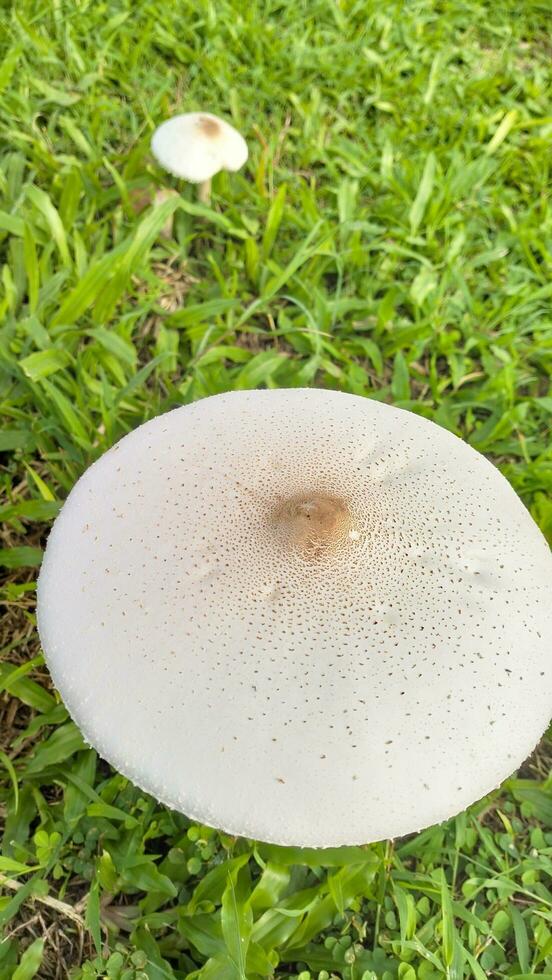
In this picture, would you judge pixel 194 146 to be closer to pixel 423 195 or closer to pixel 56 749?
pixel 423 195

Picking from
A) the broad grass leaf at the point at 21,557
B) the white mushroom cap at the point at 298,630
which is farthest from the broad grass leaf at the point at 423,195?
the broad grass leaf at the point at 21,557

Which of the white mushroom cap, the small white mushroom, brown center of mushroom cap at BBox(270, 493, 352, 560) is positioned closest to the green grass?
the small white mushroom

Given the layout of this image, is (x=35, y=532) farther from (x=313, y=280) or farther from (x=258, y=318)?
(x=313, y=280)

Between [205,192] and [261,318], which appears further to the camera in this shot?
[205,192]

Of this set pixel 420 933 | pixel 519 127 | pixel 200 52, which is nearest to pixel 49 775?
pixel 420 933

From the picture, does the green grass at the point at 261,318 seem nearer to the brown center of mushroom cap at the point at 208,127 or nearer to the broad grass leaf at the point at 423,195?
the broad grass leaf at the point at 423,195

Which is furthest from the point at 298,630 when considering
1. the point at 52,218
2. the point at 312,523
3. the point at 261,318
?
the point at 52,218
